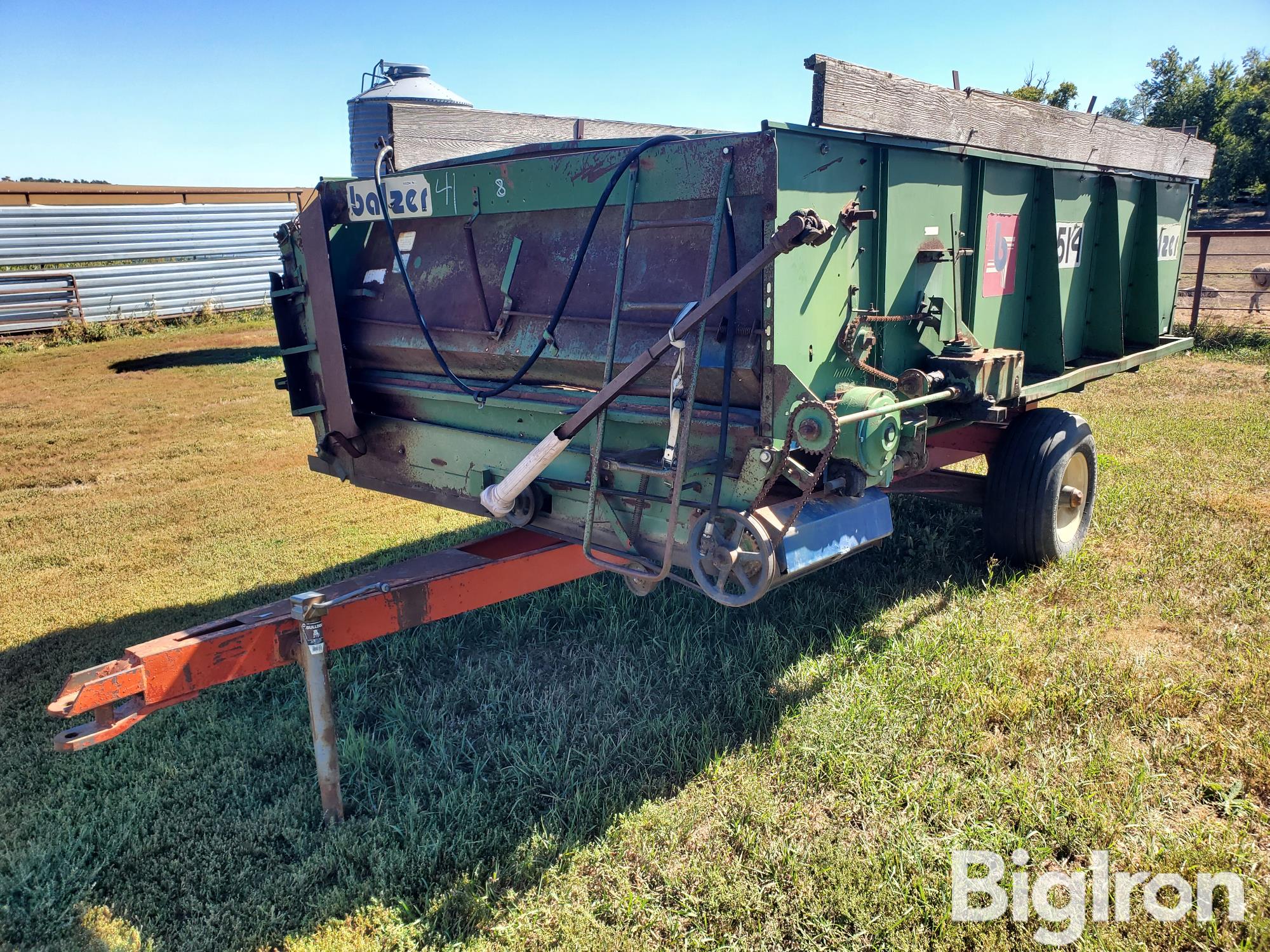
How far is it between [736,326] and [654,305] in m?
0.36

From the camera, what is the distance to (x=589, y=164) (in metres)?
3.33

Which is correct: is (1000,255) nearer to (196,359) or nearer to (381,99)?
(381,99)

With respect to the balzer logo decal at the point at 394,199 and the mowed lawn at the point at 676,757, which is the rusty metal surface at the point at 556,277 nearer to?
the balzer logo decal at the point at 394,199

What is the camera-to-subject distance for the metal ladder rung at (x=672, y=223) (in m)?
3.02

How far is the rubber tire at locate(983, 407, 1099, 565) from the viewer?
14.8 ft

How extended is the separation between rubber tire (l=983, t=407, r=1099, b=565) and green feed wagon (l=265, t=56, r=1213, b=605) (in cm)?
1

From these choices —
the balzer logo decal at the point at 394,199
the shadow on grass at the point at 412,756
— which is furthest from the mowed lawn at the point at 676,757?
the balzer logo decal at the point at 394,199

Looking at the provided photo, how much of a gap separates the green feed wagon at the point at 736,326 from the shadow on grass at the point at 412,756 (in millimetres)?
623

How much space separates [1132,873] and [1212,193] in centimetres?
3721

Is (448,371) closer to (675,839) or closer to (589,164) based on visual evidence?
(589,164)

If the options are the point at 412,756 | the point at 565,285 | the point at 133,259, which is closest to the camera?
the point at 412,756

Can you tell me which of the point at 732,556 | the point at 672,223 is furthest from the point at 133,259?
the point at 732,556

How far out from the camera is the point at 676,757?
3264 mm

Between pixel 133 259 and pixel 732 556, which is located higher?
pixel 133 259
